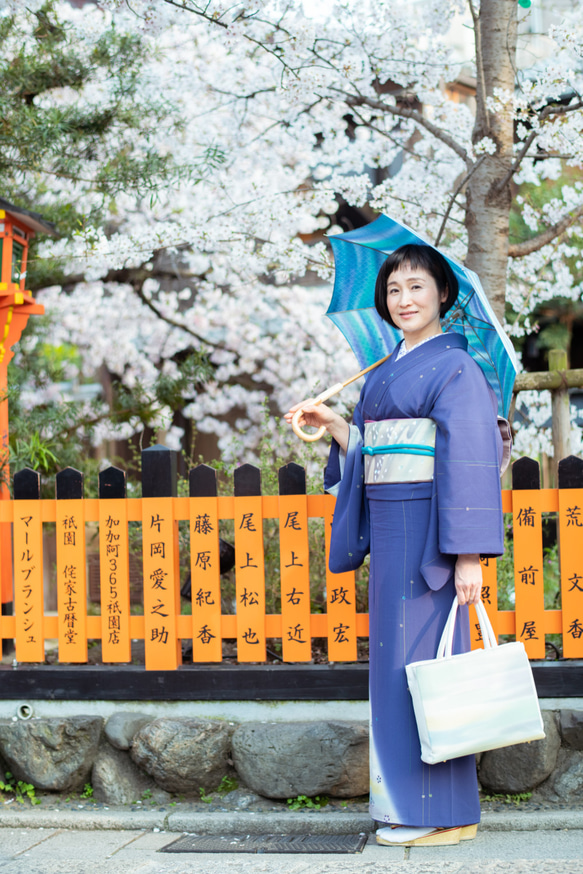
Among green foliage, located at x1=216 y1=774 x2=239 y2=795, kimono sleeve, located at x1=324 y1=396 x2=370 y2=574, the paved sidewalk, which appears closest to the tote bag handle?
kimono sleeve, located at x1=324 y1=396 x2=370 y2=574

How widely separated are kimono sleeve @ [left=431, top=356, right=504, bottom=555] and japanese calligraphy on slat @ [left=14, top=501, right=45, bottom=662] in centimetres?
205

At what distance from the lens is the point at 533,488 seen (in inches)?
136

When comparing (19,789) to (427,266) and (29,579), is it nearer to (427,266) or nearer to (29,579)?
(29,579)

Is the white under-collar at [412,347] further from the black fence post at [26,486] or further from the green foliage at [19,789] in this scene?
the green foliage at [19,789]

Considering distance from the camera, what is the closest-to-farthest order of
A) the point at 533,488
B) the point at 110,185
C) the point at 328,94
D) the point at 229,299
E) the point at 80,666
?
1. the point at 533,488
2. the point at 80,666
3. the point at 328,94
4. the point at 110,185
5. the point at 229,299

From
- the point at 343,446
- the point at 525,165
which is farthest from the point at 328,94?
the point at 343,446

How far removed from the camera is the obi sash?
9.52 ft

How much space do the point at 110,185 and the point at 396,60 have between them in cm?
220

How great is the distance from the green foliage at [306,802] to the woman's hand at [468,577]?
1244 mm

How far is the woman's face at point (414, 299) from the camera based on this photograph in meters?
2.98

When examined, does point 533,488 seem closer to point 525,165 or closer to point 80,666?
point 80,666

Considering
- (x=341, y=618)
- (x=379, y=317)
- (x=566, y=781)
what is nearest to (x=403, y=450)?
(x=379, y=317)

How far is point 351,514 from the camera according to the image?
3133mm

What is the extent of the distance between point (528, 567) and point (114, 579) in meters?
1.90
